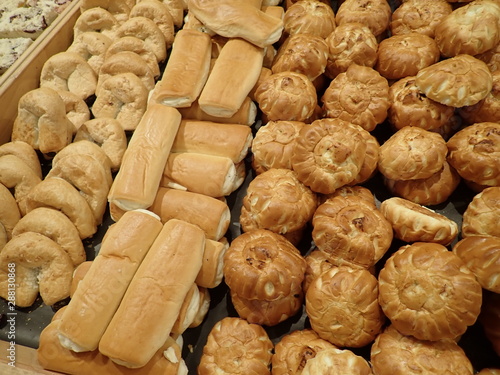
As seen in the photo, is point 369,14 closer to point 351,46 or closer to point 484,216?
point 351,46

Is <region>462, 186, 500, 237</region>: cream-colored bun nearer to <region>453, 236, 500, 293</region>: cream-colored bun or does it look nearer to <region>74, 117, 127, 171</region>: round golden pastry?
<region>453, 236, 500, 293</region>: cream-colored bun

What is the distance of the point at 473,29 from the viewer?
2.43 metres

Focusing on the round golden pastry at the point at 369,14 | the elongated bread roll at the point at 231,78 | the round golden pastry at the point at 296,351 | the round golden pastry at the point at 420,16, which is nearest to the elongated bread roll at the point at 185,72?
the elongated bread roll at the point at 231,78

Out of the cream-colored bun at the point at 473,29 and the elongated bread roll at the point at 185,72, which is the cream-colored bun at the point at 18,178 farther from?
the cream-colored bun at the point at 473,29

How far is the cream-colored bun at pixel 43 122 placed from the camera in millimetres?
2500

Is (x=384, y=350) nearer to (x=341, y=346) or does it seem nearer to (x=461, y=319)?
(x=341, y=346)

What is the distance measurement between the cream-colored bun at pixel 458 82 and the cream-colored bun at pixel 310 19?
89cm

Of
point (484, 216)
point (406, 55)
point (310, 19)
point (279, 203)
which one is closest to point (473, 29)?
point (406, 55)

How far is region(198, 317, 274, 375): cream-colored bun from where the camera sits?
6.17ft

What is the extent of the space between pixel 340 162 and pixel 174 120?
107 cm

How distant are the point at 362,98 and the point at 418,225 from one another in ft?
2.84

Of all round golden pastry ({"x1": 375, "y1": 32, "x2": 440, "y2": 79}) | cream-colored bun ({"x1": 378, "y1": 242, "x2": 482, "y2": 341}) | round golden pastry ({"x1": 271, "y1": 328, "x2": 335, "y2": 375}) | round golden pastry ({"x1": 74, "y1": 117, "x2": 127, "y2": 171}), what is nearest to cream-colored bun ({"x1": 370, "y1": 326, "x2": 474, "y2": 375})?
cream-colored bun ({"x1": 378, "y1": 242, "x2": 482, "y2": 341})

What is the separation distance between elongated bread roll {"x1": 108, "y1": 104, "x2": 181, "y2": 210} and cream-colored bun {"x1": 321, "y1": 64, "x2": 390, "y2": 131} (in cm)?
104

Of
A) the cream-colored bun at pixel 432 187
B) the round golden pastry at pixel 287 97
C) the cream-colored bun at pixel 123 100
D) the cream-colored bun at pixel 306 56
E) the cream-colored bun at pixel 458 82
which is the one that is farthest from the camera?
the cream-colored bun at pixel 123 100
